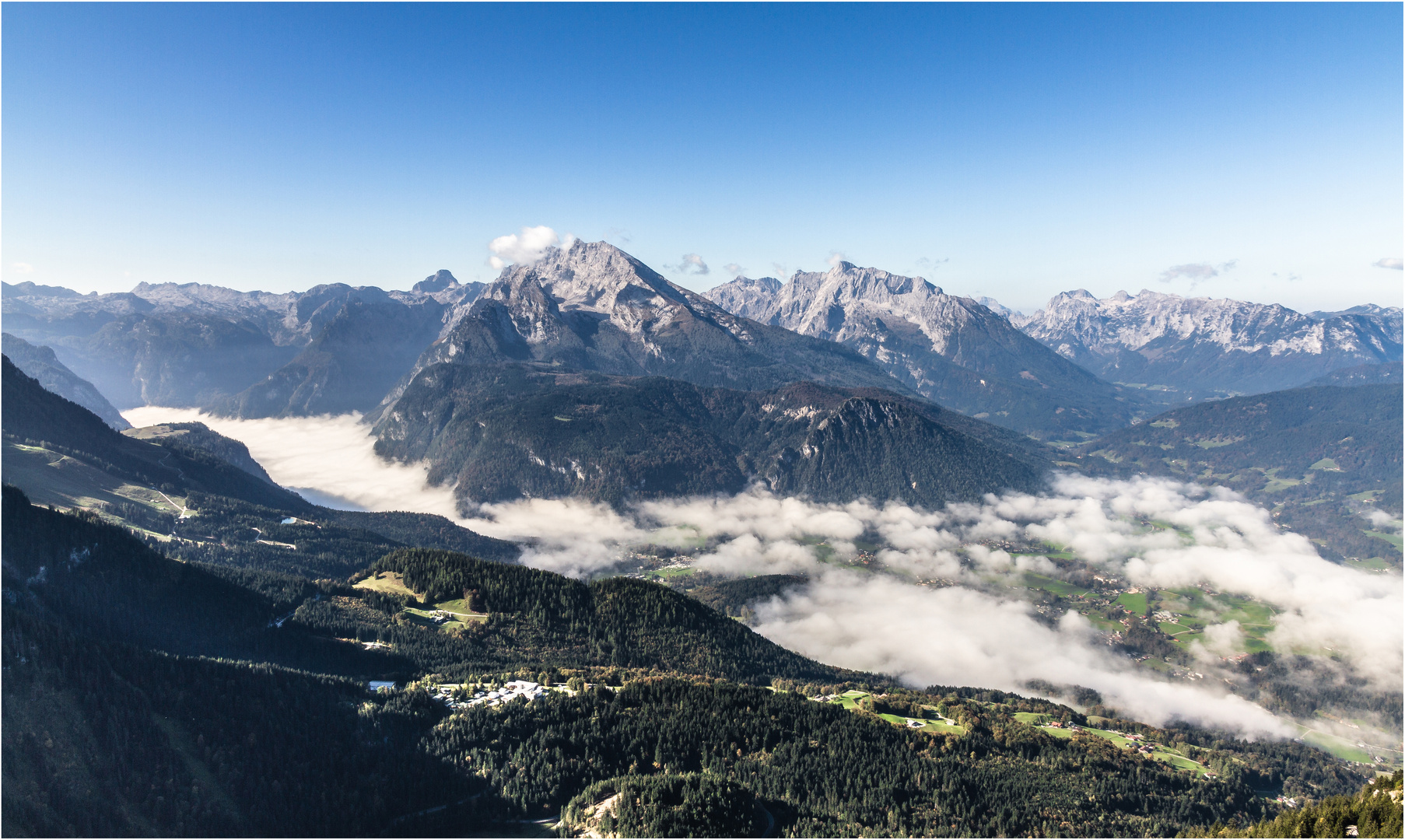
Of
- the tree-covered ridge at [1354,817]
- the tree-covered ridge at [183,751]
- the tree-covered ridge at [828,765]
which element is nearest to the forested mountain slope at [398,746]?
the tree-covered ridge at [183,751]

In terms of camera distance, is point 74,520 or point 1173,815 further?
point 74,520

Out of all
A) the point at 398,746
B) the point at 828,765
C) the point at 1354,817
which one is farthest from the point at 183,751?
the point at 1354,817

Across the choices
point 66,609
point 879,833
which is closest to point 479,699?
point 879,833

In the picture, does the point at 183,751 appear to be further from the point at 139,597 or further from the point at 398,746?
the point at 139,597

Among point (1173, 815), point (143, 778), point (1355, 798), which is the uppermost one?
point (1355, 798)

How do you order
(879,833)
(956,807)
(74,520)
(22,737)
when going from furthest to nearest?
(74,520), (956,807), (879,833), (22,737)

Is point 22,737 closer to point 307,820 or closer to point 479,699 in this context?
point 307,820

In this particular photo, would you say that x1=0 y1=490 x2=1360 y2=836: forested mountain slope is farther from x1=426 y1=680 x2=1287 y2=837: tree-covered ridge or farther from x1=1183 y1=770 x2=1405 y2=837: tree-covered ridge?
x1=1183 y1=770 x2=1405 y2=837: tree-covered ridge

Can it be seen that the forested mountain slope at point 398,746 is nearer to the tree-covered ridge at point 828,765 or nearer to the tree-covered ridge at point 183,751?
the tree-covered ridge at point 183,751
